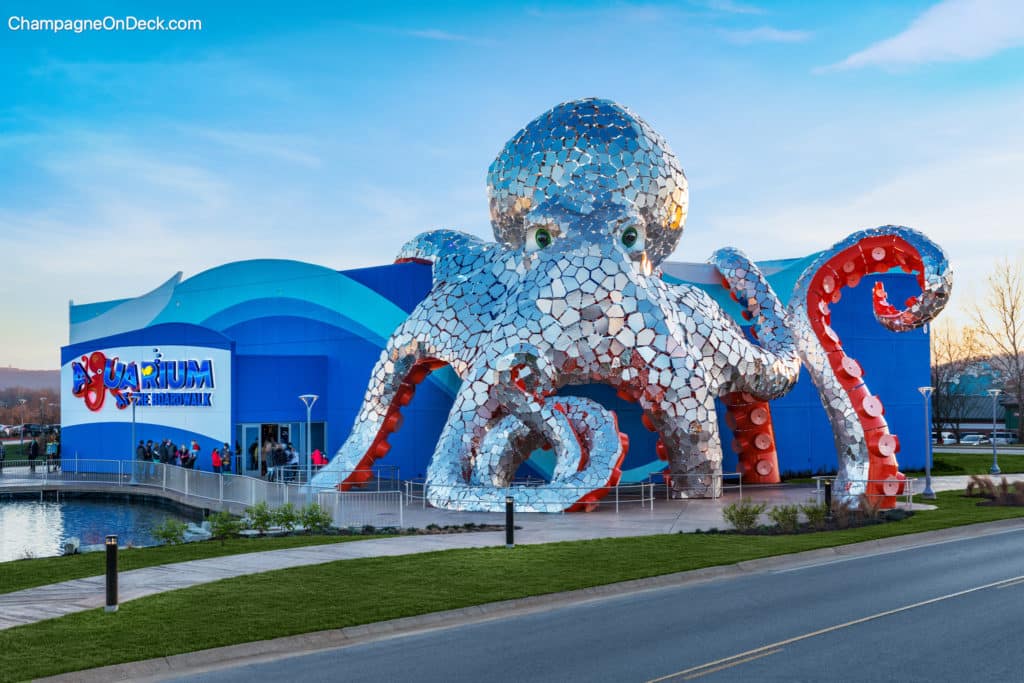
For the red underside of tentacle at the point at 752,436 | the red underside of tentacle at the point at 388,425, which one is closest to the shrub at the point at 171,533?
the red underside of tentacle at the point at 388,425

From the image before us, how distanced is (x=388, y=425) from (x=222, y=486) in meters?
4.36

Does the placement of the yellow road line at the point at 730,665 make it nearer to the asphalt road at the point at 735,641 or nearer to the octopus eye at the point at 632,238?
the asphalt road at the point at 735,641

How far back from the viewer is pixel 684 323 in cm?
2603

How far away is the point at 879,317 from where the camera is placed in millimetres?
28297

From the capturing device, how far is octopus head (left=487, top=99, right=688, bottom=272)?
25875 millimetres

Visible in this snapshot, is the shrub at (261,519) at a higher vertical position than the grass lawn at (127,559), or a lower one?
higher

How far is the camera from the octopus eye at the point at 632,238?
86.0 feet

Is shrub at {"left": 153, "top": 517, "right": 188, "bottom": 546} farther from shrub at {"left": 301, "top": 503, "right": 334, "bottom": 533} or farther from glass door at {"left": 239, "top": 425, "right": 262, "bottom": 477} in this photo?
glass door at {"left": 239, "top": 425, "right": 262, "bottom": 477}

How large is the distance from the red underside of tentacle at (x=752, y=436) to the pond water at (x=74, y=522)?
14084 mm

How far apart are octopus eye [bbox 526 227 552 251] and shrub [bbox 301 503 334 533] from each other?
876cm

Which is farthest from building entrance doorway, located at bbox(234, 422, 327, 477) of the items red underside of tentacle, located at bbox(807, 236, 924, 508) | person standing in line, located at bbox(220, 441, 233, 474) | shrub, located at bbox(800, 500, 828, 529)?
shrub, located at bbox(800, 500, 828, 529)

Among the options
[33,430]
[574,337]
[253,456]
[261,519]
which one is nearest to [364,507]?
[261,519]

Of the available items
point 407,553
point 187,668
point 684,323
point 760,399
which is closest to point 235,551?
point 407,553

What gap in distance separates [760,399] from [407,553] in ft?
47.0
